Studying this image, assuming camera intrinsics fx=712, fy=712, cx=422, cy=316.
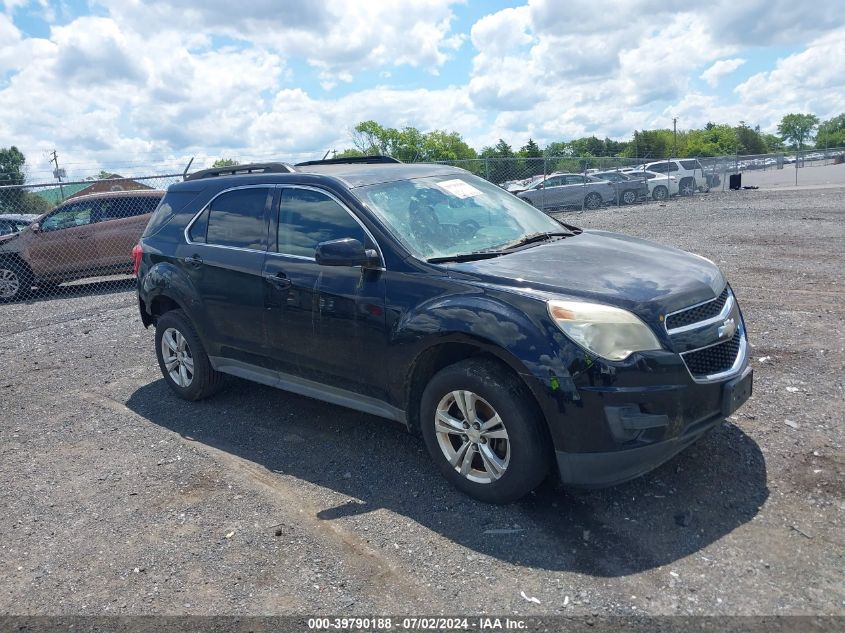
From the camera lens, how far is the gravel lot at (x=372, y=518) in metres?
3.27

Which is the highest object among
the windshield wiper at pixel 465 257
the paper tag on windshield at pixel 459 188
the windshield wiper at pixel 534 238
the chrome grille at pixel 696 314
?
the paper tag on windshield at pixel 459 188

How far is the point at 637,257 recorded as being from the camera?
172 inches

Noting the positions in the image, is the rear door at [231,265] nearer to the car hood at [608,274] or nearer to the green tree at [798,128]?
the car hood at [608,274]

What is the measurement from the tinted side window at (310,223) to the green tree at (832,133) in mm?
129142

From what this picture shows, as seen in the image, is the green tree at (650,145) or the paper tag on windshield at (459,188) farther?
the green tree at (650,145)

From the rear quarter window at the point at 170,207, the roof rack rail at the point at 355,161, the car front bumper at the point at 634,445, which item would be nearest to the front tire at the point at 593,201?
the roof rack rail at the point at 355,161

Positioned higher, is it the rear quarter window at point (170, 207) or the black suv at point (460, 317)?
the rear quarter window at point (170, 207)

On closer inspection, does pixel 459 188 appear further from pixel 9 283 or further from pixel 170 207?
pixel 9 283

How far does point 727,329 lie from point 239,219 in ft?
11.7

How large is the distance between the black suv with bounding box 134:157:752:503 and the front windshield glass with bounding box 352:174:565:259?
0.05 ft

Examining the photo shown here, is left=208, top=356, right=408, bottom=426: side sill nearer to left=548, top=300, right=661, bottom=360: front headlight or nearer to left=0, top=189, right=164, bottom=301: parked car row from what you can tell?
left=548, top=300, right=661, bottom=360: front headlight

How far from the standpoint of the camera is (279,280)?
4.98m

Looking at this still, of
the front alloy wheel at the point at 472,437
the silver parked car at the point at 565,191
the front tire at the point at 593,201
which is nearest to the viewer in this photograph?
the front alloy wheel at the point at 472,437

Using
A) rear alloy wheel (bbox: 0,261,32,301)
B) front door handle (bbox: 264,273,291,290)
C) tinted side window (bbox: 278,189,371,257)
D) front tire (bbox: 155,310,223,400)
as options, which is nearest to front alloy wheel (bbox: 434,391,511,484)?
tinted side window (bbox: 278,189,371,257)
